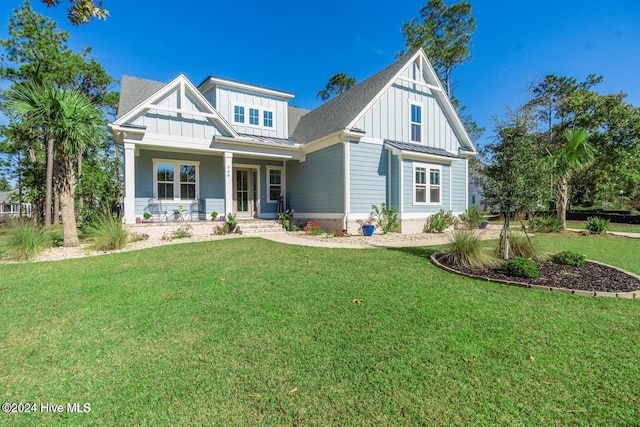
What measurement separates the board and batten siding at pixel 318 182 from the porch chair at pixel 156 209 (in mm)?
5823

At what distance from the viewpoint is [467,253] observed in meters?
6.17

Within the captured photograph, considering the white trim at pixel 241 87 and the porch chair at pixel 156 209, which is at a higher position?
the white trim at pixel 241 87

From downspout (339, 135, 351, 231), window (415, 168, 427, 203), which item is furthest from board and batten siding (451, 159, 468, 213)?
downspout (339, 135, 351, 231)

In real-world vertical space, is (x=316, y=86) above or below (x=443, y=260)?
above

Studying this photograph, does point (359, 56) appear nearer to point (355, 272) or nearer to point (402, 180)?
point (402, 180)

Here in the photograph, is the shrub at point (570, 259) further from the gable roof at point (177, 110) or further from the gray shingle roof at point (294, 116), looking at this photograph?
the gray shingle roof at point (294, 116)

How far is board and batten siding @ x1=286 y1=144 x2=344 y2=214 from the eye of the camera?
12188mm

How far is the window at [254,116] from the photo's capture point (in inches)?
594

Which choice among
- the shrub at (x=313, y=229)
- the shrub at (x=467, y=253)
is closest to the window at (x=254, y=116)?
the shrub at (x=313, y=229)

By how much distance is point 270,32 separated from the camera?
17391mm

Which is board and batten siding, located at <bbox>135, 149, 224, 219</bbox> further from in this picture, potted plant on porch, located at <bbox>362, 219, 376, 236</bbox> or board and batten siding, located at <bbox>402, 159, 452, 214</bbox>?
board and batten siding, located at <bbox>402, 159, 452, 214</bbox>

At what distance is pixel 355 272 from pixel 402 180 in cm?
797

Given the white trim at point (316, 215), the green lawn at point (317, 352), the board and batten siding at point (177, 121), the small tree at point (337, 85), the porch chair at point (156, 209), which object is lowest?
the green lawn at point (317, 352)

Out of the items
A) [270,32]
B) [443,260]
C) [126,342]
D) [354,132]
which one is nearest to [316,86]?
[270,32]
